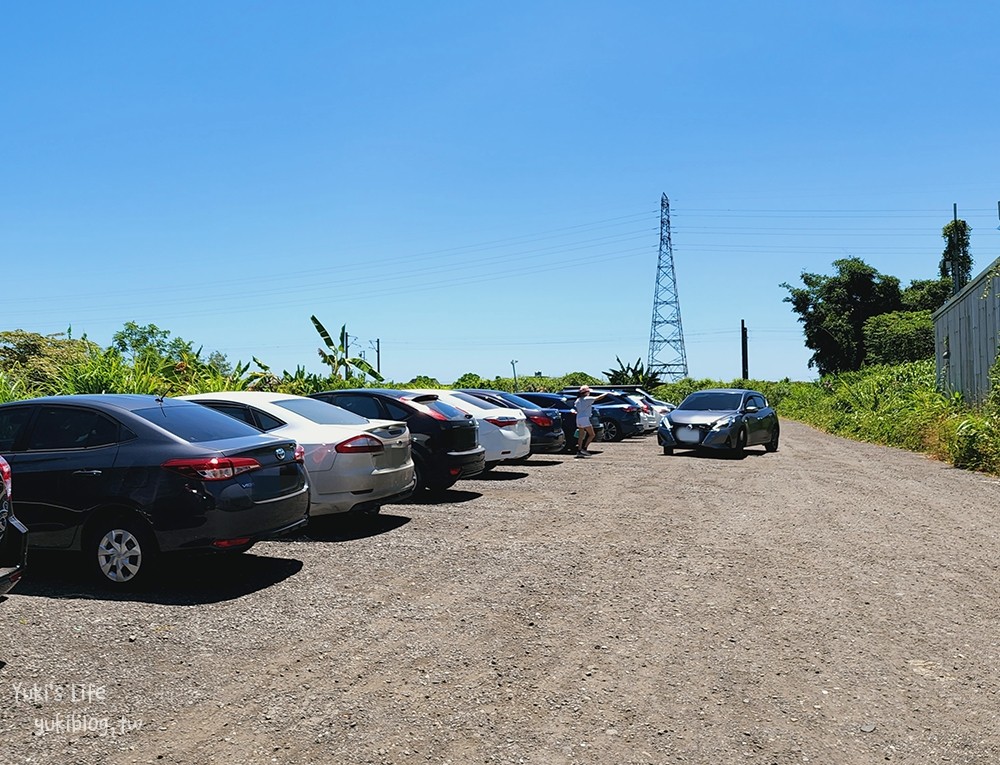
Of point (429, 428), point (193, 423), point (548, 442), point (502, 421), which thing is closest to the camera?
point (193, 423)

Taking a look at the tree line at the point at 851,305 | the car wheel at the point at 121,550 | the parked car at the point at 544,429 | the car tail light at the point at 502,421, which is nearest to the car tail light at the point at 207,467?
the car wheel at the point at 121,550

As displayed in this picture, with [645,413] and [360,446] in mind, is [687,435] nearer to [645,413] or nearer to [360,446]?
[645,413]

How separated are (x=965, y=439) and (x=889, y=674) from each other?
13.9m

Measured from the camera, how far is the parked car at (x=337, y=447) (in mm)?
8836

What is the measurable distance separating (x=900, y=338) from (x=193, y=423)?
52.3m

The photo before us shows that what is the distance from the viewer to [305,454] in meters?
8.87

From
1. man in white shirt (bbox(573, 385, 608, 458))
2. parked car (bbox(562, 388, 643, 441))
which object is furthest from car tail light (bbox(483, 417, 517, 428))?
parked car (bbox(562, 388, 643, 441))

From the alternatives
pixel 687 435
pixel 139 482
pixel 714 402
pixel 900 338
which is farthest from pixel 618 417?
pixel 900 338

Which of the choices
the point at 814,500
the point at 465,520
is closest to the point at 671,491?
the point at 814,500

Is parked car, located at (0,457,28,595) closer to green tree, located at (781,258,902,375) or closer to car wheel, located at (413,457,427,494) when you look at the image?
car wheel, located at (413,457,427,494)

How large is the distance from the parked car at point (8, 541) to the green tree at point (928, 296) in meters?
64.6

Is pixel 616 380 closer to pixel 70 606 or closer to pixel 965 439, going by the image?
pixel 965 439

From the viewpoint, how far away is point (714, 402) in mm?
20828

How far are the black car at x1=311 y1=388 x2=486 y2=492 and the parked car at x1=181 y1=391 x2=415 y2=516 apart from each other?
1764mm
